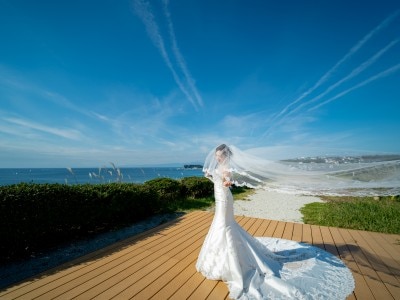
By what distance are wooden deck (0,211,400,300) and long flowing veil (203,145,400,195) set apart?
1429mm

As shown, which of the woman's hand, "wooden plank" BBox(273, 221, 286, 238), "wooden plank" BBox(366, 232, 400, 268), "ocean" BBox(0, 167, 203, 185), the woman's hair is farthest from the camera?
"ocean" BBox(0, 167, 203, 185)

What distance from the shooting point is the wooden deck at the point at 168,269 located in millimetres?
3164

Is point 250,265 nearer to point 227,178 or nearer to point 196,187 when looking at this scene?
point 227,178

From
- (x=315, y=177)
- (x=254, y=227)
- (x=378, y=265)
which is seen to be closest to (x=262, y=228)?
(x=254, y=227)

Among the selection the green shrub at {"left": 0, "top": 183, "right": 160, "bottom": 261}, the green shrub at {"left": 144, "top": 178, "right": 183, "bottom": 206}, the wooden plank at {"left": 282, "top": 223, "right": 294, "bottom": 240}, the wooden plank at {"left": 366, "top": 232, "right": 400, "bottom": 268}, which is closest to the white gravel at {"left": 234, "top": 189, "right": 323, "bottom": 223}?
the wooden plank at {"left": 282, "top": 223, "right": 294, "bottom": 240}

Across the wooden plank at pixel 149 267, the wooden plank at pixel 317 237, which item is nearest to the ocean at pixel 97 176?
the wooden plank at pixel 149 267

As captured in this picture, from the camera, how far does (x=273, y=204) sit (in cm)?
1140

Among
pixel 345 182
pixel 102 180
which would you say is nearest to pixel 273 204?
pixel 102 180

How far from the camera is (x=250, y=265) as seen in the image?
3.54 m

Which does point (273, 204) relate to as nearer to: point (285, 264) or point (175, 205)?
point (175, 205)

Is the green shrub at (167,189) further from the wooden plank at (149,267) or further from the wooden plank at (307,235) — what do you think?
the wooden plank at (307,235)

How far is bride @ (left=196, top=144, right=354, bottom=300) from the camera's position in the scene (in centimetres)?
315

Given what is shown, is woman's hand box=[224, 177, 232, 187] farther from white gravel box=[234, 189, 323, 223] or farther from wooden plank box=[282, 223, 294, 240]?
white gravel box=[234, 189, 323, 223]

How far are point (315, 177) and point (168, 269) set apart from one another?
2.67 meters
